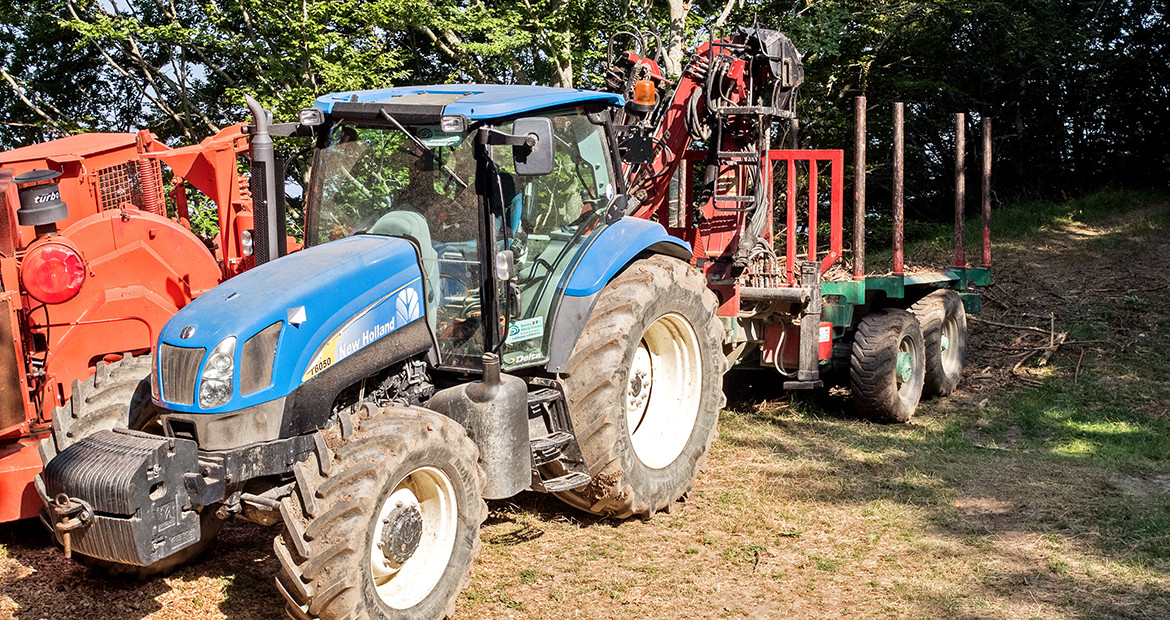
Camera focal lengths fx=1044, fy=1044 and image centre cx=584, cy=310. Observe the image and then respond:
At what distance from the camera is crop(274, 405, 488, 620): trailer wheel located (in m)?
3.94

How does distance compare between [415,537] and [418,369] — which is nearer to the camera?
[415,537]

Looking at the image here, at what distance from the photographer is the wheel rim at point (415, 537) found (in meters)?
4.27

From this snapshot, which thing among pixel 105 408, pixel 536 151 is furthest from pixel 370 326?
pixel 105 408

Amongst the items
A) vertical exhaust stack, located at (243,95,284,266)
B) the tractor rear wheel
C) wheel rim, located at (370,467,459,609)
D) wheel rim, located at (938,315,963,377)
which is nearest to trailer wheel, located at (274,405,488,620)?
wheel rim, located at (370,467,459,609)

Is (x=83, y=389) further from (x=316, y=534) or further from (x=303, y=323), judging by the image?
(x=316, y=534)

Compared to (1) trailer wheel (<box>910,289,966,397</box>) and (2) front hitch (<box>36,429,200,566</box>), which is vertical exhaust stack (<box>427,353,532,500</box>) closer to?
(2) front hitch (<box>36,429,200,566</box>)

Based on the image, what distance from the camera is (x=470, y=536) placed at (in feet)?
15.1

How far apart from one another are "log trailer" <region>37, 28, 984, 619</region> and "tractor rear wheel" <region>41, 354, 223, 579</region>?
4 centimetres

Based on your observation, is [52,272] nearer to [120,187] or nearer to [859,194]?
[120,187]

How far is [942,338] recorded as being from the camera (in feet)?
29.6

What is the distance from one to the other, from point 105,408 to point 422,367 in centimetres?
146

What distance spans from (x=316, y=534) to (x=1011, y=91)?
16.1m

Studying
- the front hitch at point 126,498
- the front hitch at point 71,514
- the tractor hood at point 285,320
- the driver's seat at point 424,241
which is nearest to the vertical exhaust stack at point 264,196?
the tractor hood at point 285,320

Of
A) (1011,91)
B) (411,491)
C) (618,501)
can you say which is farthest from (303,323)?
(1011,91)
